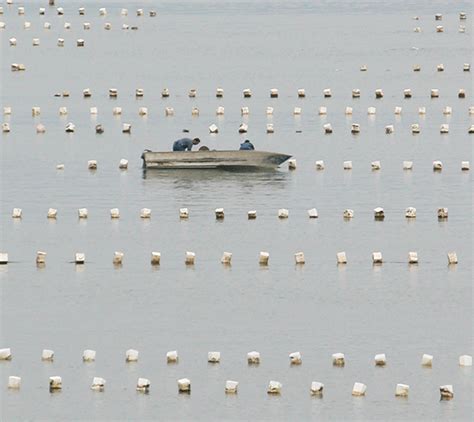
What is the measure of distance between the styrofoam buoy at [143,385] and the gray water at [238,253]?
268 millimetres

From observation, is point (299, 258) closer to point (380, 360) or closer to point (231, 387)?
point (380, 360)

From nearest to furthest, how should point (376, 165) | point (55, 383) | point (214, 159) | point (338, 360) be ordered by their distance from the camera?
point (55, 383) < point (338, 360) < point (214, 159) < point (376, 165)

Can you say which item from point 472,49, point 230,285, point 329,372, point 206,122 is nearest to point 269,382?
point 329,372

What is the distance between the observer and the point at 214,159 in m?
111

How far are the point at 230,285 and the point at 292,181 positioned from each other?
27395 mm

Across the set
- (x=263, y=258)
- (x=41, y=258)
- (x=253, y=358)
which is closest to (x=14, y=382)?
(x=253, y=358)

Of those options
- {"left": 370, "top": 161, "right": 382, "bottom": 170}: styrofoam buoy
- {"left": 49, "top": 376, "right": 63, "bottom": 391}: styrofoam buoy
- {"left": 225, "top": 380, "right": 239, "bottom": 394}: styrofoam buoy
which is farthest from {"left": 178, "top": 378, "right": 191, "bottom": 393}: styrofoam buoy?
{"left": 370, "top": 161, "right": 382, "bottom": 170}: styrofoam buoy

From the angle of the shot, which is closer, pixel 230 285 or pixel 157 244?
pixel 230 285

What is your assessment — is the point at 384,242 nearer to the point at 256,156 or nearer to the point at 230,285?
the point at 230,285

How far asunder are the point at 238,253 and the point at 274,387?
23.5 m

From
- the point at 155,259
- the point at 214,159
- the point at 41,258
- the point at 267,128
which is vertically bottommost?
the point at 155,259

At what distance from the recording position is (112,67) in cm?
16475

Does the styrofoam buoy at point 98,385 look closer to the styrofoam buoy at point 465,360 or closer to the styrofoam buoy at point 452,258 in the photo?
the styrofoam buoy at point 465,360

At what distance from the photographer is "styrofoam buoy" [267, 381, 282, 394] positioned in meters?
66.8
